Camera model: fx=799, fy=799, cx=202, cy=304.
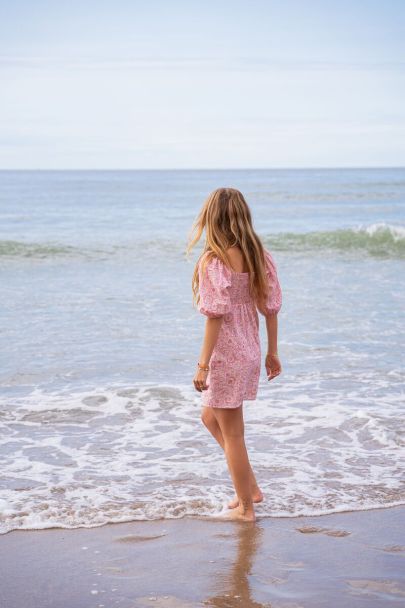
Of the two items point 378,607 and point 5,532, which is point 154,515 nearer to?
point 5,532

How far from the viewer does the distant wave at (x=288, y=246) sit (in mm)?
19812

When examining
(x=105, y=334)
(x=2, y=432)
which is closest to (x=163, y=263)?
(x=105, y=334)

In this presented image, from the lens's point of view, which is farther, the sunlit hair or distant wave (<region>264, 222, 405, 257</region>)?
distant wave (<region>264, 222, 405, 257</region>)

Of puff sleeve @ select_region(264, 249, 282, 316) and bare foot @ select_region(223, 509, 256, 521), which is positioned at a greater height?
puff sleeve @ select_region(264, 249, 282, 316)

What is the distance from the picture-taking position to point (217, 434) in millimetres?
4629

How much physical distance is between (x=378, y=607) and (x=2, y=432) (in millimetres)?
3657

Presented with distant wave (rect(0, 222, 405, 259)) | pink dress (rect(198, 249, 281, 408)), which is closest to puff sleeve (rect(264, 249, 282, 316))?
pink dress (rect(198, 249, 281, 408))

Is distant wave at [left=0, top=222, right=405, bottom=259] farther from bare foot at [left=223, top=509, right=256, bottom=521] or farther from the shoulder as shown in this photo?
the shoulder

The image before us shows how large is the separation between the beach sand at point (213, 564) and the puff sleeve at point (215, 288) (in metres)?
1.21

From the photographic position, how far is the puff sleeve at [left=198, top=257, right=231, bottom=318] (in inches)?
165

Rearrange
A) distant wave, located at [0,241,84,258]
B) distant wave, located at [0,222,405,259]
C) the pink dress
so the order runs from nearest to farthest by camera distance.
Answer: the pink dress, distant wave, located at [0,241,84,258], distant wave, located at [0,222,405,259]

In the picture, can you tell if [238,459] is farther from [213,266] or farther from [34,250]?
[34,250]

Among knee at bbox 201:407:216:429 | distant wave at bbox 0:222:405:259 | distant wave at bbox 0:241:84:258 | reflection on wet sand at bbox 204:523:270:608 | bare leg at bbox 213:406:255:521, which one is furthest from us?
distant wave at bbox 0:222:405:259

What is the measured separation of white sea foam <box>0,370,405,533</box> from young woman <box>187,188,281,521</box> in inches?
18.6
